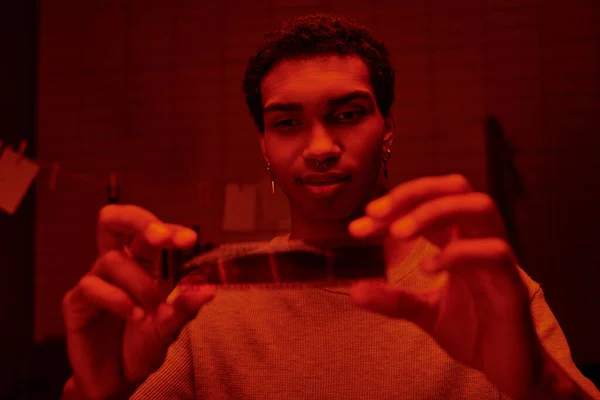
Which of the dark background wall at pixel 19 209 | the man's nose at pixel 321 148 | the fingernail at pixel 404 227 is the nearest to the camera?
the fingernail at pixel 404 227

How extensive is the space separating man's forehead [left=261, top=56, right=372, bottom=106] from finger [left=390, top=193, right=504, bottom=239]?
0.28 metres

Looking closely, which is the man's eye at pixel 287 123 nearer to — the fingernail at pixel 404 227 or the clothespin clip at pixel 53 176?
the fingernail at pixel 404 227

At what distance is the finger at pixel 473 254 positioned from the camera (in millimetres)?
381

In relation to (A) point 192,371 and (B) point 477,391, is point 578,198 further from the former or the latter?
(A) point 192,371

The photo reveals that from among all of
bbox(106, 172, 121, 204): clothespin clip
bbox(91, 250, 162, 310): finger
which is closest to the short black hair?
bbox(91, 250, 162, 310): finger

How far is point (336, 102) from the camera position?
603mm

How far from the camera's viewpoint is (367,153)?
0.62m

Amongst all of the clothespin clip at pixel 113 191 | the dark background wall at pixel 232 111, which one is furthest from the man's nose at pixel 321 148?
the clothespin clip at pixel 113 191

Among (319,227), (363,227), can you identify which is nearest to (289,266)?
(363,227)

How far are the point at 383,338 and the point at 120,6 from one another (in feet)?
4.98

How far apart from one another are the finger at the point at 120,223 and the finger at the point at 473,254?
28 cm

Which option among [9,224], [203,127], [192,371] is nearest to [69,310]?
[192,371]

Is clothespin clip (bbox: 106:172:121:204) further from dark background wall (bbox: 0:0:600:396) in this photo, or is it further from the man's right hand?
the man's right hand

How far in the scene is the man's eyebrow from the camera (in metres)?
0.60
